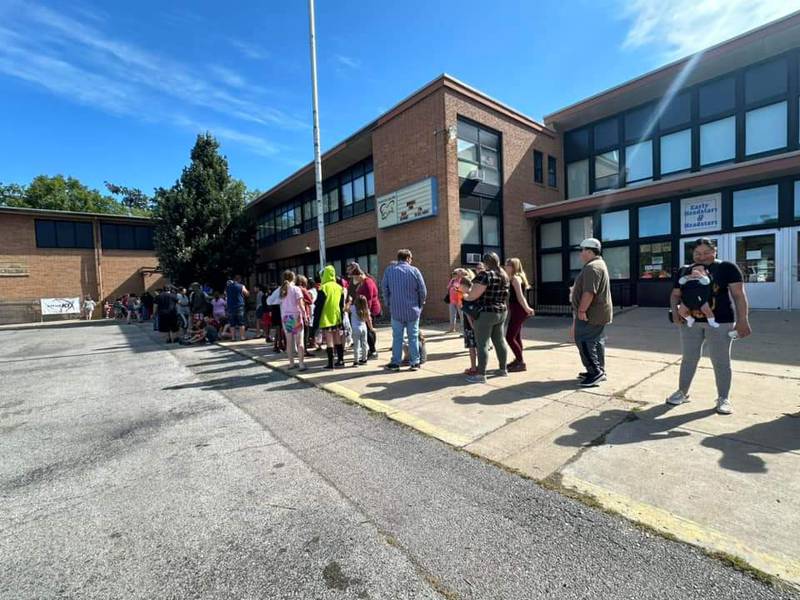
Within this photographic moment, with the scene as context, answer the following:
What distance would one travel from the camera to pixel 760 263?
11.9 metres

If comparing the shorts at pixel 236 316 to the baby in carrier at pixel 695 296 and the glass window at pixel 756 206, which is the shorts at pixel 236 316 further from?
the glass window at pixel 756 206

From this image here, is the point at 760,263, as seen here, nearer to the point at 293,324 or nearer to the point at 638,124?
the point at 638,124

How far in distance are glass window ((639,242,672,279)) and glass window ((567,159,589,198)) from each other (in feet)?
13.9

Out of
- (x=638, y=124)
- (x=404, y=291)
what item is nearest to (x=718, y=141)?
(x=638, y=124)

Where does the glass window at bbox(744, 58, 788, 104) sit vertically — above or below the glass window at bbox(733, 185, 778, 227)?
above

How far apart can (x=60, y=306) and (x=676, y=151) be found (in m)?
34.3

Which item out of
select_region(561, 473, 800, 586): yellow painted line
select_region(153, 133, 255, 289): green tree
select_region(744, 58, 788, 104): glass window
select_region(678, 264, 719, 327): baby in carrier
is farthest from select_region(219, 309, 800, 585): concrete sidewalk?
select_region(153, 133, 255, 289): green tree

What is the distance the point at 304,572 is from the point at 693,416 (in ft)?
12.4

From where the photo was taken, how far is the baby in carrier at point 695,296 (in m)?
3.85

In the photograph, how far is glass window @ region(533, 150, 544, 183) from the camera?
1658 cm

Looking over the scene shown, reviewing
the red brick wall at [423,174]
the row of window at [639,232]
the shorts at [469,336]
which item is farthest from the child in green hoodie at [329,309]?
the row of window at [639,232]

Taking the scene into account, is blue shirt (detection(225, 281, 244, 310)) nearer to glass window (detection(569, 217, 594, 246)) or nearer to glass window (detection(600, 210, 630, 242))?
glass window (detection(569, 217, 594, 246))

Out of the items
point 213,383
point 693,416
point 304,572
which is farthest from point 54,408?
point 693,416

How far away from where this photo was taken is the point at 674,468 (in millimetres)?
2914
